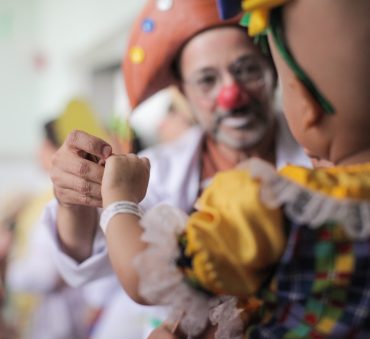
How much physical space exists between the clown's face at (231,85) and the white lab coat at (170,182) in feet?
0.13

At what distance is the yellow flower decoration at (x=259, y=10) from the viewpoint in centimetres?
43

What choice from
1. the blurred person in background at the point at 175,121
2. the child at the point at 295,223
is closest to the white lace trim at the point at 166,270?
the child at the point at 295,223

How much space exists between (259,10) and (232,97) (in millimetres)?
285

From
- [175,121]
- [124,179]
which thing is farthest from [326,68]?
[175,121]

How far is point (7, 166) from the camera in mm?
2654

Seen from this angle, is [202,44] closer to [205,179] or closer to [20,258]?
[205,179]

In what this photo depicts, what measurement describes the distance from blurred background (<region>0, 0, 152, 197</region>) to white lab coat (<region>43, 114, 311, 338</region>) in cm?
154

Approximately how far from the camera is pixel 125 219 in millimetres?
446

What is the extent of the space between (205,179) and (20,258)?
2.17ft

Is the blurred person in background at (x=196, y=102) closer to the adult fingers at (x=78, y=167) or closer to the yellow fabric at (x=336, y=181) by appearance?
the adult fingers at (x=78, y=167)

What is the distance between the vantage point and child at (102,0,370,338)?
1.30ft

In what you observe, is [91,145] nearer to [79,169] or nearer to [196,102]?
[79,169]

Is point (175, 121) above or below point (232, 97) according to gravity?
below

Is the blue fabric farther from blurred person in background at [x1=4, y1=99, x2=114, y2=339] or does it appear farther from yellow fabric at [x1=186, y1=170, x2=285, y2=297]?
blurred person in background at [x1=4, y1=99, x2=114, y2=339]
